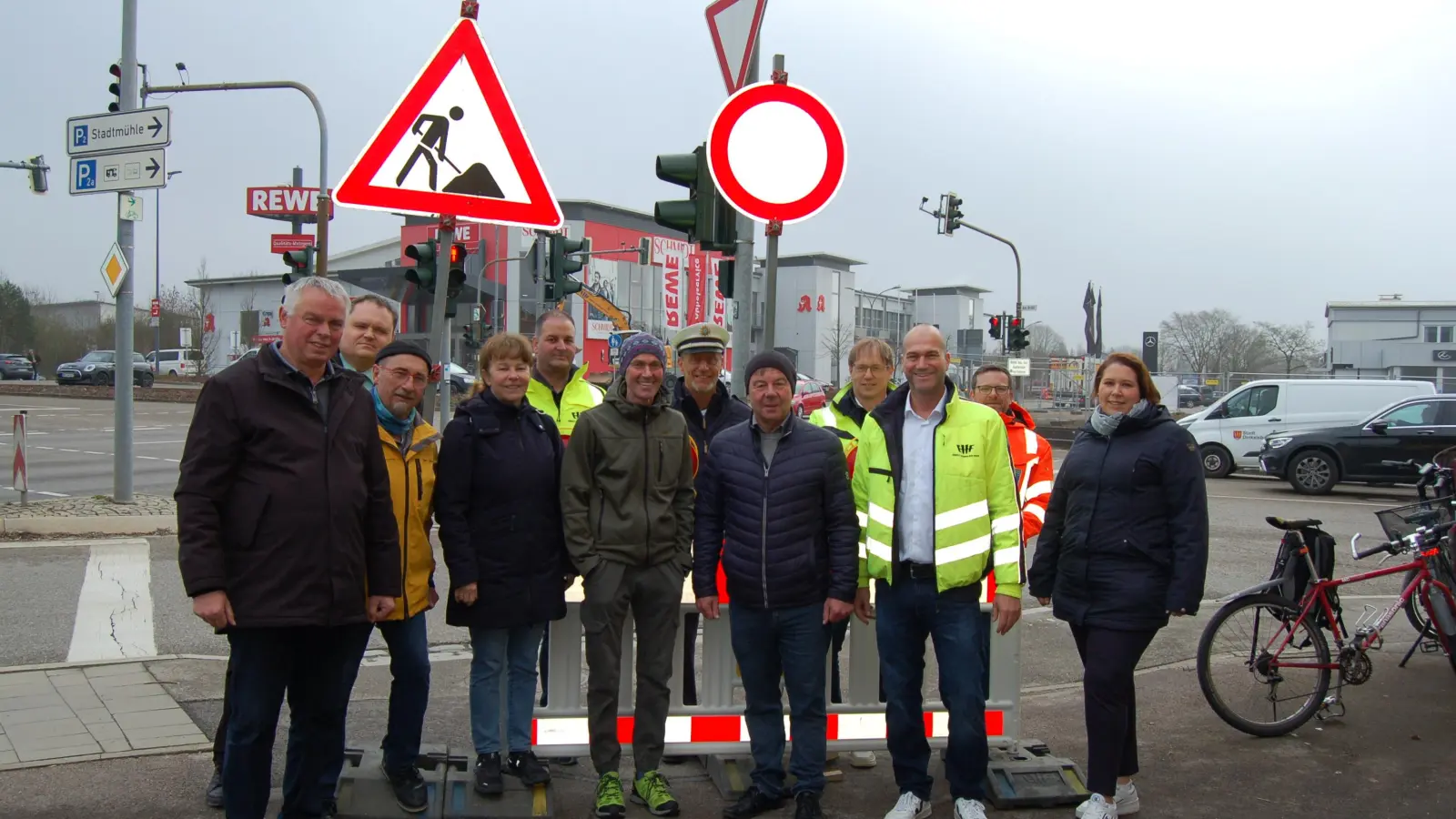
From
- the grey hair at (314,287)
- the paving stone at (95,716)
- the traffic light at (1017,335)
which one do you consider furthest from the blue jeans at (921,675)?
Answer: the traffic light at (1017,335)

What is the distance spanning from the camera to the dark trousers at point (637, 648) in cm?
443

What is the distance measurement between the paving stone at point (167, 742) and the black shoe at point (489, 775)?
1592 mm

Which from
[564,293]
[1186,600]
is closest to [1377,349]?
[564,293]

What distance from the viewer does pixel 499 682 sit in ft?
15.1

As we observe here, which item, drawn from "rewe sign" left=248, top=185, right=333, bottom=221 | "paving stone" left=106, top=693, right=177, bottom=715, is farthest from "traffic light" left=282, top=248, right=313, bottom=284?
"rewe sign" left=248, top=185, right=333, bottom=221

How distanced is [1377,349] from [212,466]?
7329cm

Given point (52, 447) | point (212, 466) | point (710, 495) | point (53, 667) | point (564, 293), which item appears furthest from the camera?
point (52, 447)

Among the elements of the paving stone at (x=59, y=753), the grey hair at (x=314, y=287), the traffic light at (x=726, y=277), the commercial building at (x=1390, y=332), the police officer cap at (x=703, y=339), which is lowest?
the paving stone at (x=59, y=753)

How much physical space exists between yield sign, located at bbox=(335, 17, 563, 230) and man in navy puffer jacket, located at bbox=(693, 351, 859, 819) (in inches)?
51.0

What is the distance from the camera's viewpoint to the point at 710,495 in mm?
4617

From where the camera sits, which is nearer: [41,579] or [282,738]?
[282,738]

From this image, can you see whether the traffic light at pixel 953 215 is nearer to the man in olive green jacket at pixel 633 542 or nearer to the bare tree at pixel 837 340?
the man in olive green jacket at pixel 633 542

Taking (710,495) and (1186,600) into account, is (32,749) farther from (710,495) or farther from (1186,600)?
(1186,600)

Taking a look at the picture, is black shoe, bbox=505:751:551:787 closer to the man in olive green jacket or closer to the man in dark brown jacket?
the man in olive green jacket
